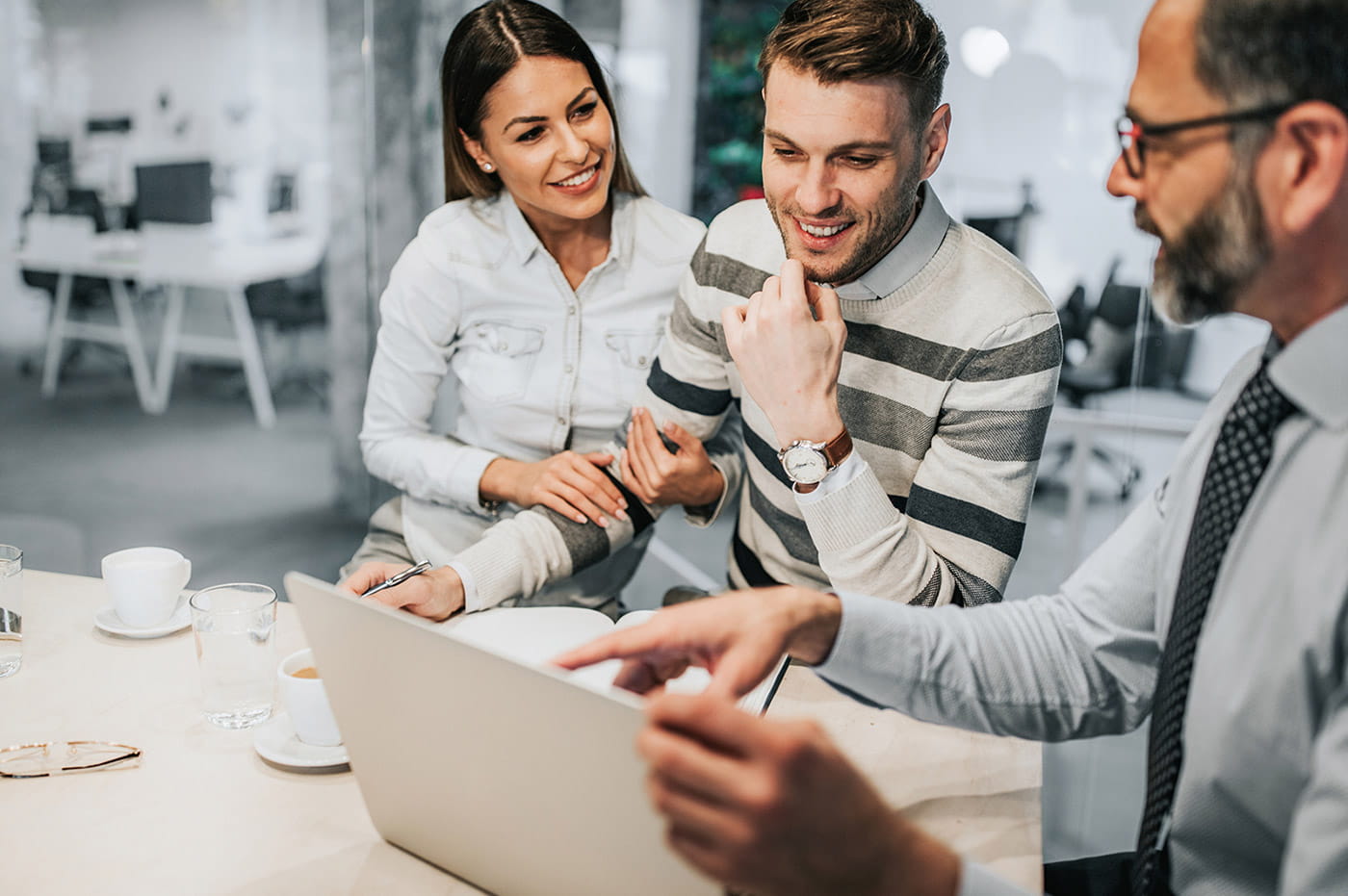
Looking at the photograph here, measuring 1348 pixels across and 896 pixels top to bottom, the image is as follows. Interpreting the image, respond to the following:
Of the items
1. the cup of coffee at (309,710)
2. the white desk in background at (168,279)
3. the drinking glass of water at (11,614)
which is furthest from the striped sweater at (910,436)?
the white desk in background at (168,279)

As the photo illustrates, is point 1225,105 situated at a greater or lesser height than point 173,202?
greater

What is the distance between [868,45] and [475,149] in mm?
840

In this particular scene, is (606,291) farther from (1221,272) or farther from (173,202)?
(173,202)

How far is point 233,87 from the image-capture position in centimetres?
361

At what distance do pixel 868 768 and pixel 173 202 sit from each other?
3.32 m

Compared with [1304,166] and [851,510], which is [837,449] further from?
[1304,166]

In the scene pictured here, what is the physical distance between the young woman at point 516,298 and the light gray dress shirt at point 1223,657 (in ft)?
3.11

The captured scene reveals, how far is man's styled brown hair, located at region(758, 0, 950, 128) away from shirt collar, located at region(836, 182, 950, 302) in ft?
0.43

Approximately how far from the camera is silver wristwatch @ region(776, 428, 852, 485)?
4.67 feet

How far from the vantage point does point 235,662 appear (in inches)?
44.8

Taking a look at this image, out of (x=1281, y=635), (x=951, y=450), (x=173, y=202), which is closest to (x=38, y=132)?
(x=173, y=202)

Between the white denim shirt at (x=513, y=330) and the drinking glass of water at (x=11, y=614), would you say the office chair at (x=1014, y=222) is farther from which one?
the drinking glass of water at (x=11, y=614)

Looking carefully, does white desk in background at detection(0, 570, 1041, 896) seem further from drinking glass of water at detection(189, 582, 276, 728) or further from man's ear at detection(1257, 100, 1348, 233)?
man's ear at detection(1257, 100, 1348, 233)

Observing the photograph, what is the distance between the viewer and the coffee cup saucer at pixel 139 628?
1311mm
